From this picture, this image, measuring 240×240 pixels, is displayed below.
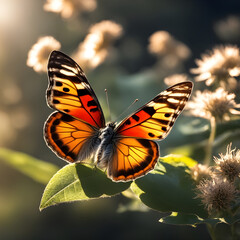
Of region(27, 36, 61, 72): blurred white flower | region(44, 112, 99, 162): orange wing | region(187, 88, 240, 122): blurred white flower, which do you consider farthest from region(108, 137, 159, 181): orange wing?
region(27, 36, 61, 72): blurred white flower

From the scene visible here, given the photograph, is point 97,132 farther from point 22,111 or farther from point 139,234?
point 139,234

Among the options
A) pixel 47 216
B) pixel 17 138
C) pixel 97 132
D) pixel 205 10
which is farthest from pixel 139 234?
pixel 205 10

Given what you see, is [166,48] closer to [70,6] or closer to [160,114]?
[70,6]

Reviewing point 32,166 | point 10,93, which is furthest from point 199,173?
point 10,93

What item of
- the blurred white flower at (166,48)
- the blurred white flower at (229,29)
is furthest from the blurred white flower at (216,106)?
the blurred white flower at (229,29)

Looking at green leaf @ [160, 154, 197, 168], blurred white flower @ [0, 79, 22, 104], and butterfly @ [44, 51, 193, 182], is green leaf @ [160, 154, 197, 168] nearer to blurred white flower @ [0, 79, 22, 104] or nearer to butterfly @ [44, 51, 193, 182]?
butterfly @ [44, 51, 193, 182]

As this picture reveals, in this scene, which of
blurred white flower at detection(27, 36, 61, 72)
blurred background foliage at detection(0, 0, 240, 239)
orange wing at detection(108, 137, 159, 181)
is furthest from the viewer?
blurred background foliage at detection(0, 0, 240, 239)
